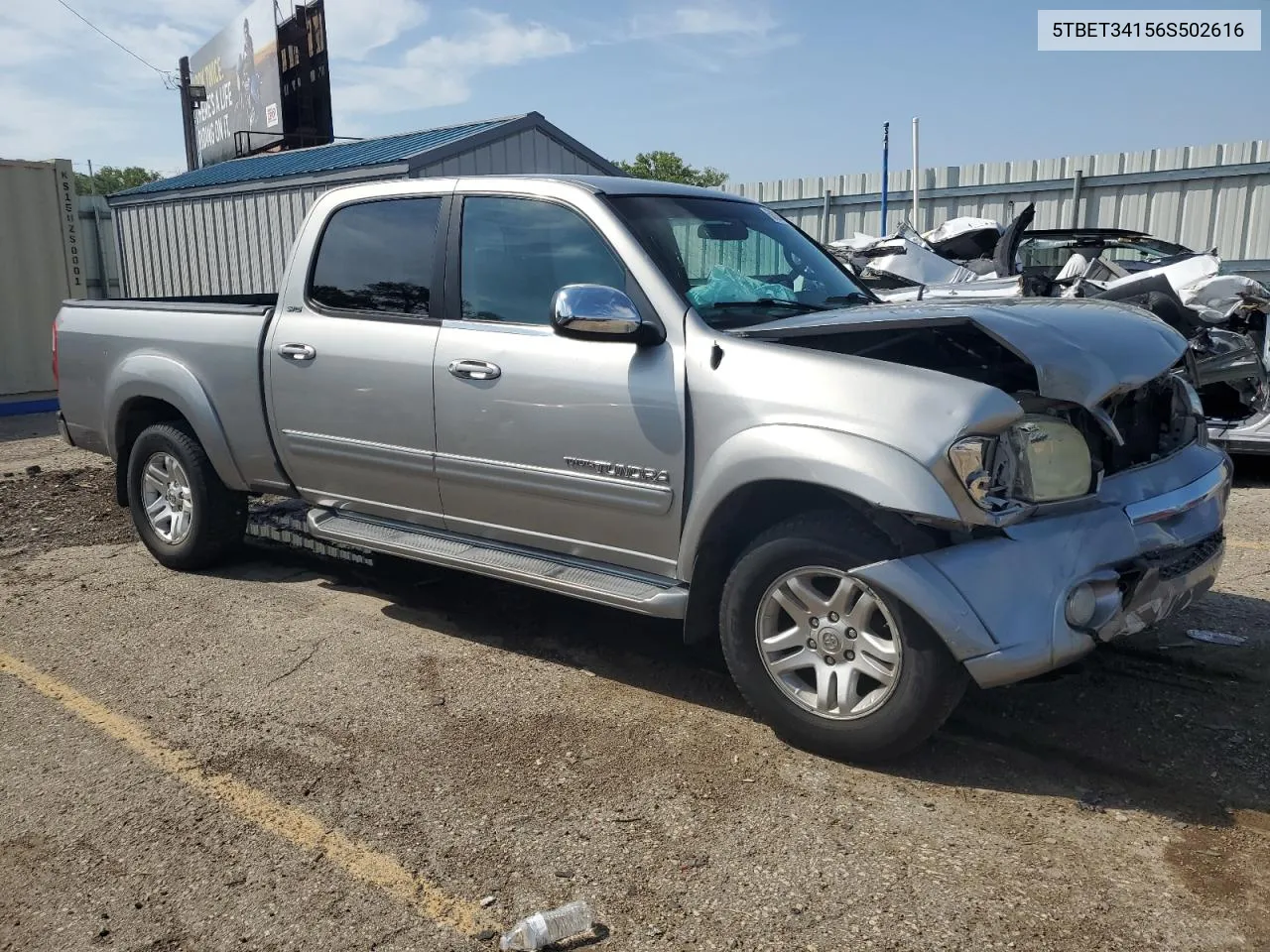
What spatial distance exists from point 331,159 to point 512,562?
1297 centimetres

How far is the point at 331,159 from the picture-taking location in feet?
51.2

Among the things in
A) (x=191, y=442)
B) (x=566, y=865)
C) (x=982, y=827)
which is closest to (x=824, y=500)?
(x=982, y=827)

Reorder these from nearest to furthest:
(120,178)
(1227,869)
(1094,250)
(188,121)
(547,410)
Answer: (1227,869) < (547,410) < (1094,250) < (188,121) < (120,178)

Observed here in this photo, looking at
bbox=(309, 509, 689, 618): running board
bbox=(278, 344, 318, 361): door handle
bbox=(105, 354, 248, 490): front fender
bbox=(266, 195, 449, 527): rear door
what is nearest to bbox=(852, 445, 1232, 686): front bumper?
bbox=(309, 509, 689, 618): running board

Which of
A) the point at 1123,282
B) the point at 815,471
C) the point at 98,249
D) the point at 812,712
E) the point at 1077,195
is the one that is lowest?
the point at 812,712

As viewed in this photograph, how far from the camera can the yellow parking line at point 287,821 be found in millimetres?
2770

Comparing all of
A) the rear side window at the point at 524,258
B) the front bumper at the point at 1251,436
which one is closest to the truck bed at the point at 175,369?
the rear side window at the point at 524,258

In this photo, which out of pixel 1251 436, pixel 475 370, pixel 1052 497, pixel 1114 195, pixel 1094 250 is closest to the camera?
pixel 1052 497

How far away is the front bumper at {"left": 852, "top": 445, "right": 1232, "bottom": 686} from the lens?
3098mm

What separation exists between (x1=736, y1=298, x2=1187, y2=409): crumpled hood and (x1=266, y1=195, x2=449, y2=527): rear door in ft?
5.15

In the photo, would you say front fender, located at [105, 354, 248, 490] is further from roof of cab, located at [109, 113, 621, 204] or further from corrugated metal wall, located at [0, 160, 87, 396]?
corrugated metal wall, located at [0, 160, 87, 396]

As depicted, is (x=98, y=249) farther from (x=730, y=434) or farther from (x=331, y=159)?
(x=730, y=434)

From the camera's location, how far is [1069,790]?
3.32 m

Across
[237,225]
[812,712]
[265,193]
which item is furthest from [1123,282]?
[237,225]
